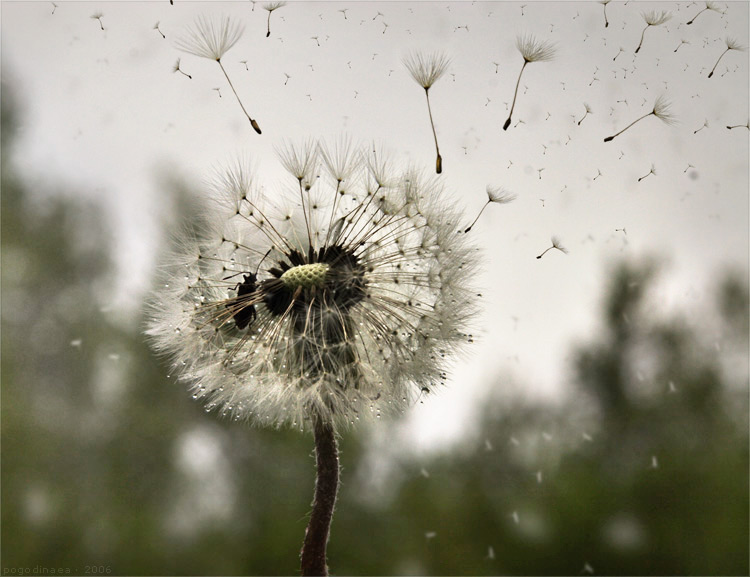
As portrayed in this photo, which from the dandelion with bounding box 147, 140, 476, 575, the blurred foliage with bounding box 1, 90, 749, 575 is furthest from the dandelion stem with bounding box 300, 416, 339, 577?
the blurred foliage with bounding box 1, 90, 749, 575

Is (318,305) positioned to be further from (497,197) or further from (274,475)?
(274,475)

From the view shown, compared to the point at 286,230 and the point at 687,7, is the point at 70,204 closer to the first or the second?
the point at 286,230

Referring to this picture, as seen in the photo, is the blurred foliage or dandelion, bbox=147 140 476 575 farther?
the blurred foliage

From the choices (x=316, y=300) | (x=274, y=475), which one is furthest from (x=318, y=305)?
(x=274, y=475)

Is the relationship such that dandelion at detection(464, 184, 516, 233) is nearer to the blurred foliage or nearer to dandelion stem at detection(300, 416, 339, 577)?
dandelion stem at detection(300, 416, 339, 577)

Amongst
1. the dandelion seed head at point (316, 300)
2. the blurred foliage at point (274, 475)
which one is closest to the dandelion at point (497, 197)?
the dandelion seed head at point (316, 300)

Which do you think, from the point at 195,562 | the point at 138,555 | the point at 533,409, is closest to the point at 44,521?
the point at 138,555

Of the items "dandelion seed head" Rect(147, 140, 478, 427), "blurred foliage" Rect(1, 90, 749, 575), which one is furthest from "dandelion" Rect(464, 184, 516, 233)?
"blurred foliage" Rect(1, 90, 749, 575)

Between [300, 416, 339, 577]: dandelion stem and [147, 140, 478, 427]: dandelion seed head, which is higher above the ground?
[147, 140, 478, 427]: dandelion seed head
